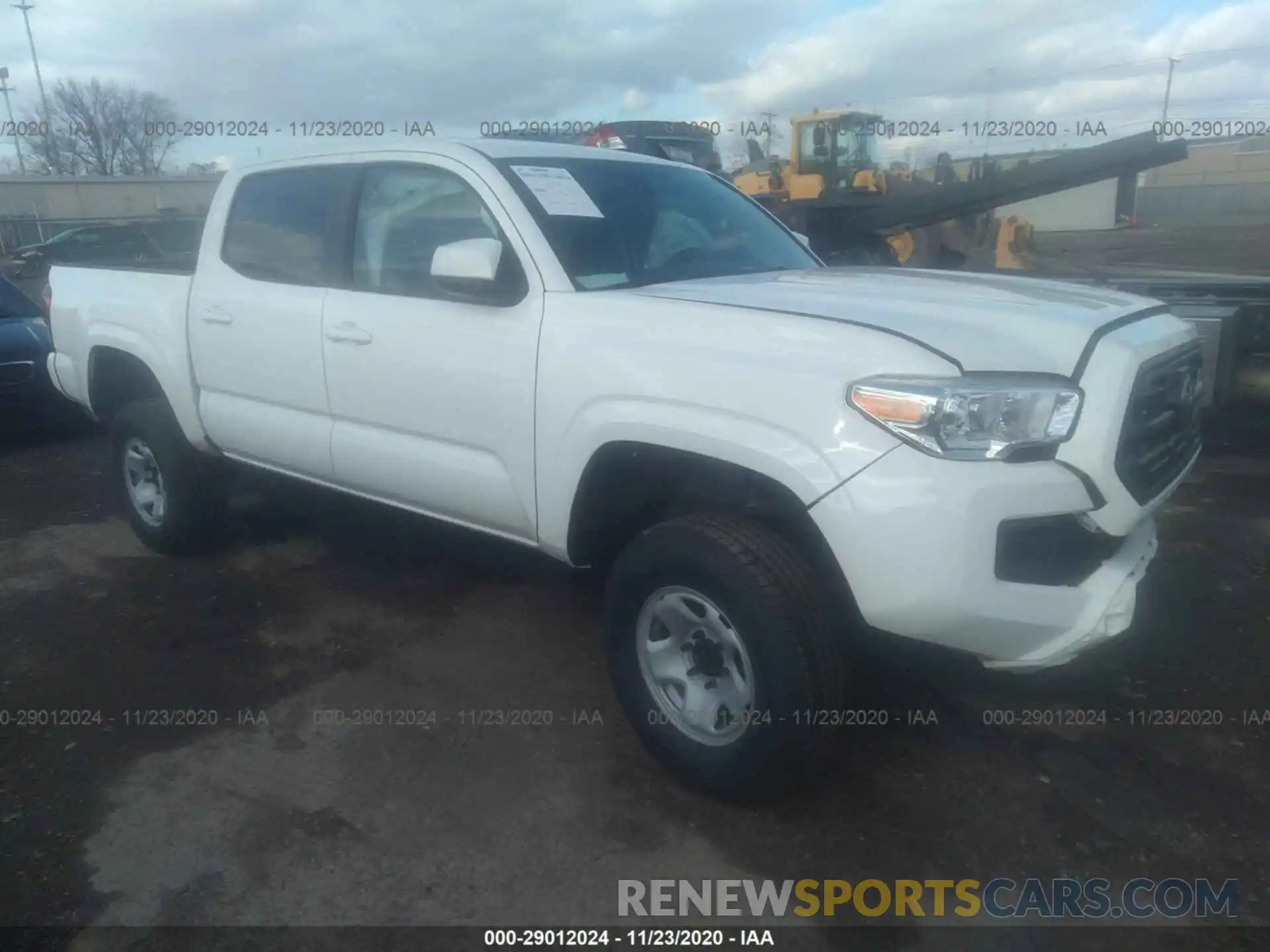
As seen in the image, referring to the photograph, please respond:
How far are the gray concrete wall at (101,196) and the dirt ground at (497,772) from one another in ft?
117

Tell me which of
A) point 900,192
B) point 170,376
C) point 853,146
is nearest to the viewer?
point 170,376

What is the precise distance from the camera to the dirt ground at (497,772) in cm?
269

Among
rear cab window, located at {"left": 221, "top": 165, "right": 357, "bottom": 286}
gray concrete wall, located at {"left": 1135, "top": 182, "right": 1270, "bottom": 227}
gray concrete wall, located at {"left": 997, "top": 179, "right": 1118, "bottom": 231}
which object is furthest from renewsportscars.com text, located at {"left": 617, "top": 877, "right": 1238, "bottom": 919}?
gray concrete wall, located at {"left": 1135, "top": 182, "right": 1270, "bottom": 227}

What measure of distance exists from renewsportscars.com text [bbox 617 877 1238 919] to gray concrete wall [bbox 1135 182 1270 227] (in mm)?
45669

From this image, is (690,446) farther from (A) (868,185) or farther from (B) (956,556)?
(A) (868,185)

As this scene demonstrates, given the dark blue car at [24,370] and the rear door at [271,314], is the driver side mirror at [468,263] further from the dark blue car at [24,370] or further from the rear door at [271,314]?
the dark blue car at [24,370]

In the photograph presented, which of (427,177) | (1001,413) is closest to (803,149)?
(427,177)

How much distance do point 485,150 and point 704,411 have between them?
5.10ft

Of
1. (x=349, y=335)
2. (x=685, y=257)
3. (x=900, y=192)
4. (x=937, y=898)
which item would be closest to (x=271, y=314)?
(x=349, y=335)

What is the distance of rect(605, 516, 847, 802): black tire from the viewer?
8.76 ft

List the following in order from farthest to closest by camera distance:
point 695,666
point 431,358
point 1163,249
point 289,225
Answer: point 1163,249 → point 289,225 → point 431,358 → point 695,666

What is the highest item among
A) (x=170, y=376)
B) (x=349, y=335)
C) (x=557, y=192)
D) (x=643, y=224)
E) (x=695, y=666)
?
(x=557, y=192)

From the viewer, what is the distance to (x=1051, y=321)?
2.74m

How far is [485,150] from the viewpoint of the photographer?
369 centimetres
